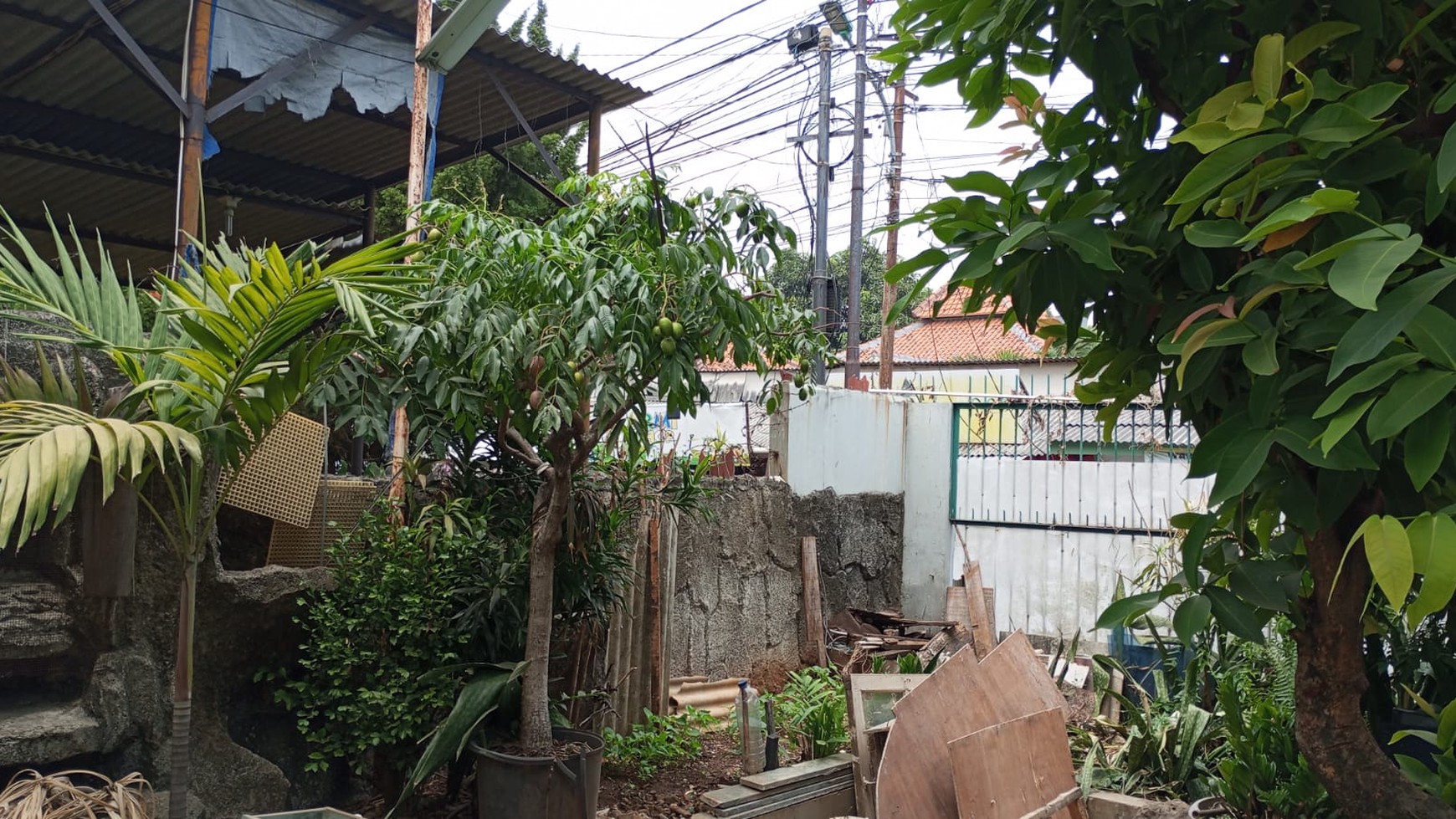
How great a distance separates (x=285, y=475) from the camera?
4.06 meters

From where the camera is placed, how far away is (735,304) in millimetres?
3725

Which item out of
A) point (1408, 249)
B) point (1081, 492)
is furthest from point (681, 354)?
point (1081, 492)

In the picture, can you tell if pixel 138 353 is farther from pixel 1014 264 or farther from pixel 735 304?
pixel 1014 264

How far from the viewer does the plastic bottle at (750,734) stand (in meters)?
5.02

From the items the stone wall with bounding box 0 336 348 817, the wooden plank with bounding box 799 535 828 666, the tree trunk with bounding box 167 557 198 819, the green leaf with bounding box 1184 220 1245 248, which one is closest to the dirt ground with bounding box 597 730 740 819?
the stone wall with bounding box 0 336 348 817

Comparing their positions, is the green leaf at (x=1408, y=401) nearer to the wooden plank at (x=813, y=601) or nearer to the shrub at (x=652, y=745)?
the shrub at (x=652, y=745)

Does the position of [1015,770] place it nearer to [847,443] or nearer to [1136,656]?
[1136,656]

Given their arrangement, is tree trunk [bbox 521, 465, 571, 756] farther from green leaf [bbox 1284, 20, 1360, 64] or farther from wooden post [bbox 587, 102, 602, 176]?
wooden post [bbox 587, 102, 602, 176]

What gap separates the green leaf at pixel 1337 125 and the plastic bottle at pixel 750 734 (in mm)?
4208

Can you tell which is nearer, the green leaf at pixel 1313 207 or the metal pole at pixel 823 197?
the green leaf at pixel 1313 207

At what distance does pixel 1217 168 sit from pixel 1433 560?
1.72 feet

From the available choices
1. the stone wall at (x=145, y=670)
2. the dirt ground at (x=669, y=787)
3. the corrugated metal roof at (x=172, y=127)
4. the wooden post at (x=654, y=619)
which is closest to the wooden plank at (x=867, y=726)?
the dirt ground at (x=669, y=787)

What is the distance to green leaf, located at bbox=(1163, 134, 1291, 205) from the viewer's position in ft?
4.25

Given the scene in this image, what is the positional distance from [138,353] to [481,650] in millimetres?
1898
